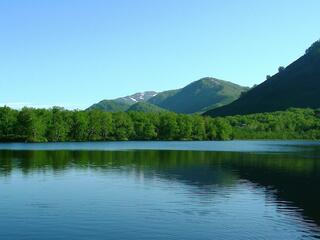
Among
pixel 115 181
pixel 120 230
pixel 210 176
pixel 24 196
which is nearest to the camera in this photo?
pixel 120 230

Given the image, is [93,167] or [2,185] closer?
[2,185]

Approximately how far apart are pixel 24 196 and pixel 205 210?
70.2 feet

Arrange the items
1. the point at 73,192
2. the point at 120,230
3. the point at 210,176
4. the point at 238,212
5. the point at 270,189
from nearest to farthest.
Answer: the point at 120,230, the point at 238,212, the point at 73,192, the point at 270,189, the point at 210,176

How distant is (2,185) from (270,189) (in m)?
34.9

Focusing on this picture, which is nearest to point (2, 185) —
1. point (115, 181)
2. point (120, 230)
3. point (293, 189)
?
point (115, 181)

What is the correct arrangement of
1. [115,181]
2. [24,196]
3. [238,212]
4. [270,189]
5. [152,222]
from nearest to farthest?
[152,222] < [238,212] < [24,196] < [270,189] < [115,181]

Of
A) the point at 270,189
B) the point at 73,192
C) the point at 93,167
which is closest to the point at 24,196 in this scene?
the point at 73,192

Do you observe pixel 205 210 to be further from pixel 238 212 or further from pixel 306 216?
pixel 306 216

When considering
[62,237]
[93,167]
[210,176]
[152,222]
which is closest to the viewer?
[62,237]

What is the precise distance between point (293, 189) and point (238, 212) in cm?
1940

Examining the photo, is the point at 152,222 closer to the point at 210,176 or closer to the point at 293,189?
the point at 293,189

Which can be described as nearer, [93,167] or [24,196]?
[24,196]

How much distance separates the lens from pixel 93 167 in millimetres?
96812

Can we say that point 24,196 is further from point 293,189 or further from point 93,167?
point 93,167
